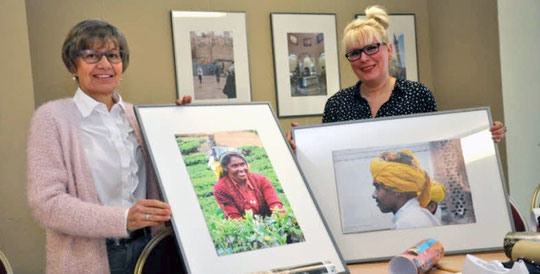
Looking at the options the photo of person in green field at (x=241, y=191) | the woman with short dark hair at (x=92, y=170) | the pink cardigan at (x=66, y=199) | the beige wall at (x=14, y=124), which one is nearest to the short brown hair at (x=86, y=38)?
the woman with short dark hair at (x=92, y=170)

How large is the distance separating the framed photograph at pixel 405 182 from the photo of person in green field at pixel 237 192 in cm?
24

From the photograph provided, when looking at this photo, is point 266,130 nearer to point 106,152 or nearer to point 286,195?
point 286,195

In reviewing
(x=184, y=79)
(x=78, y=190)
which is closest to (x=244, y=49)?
(x=184, y=79)

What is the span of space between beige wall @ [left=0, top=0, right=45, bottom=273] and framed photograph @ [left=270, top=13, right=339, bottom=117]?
198cm

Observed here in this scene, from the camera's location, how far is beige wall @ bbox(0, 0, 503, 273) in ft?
12.1

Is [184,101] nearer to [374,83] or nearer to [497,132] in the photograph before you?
[374,83]

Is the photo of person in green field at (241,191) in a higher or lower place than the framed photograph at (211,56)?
lower

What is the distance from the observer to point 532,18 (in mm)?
4418

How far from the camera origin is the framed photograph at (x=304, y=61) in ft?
15.7

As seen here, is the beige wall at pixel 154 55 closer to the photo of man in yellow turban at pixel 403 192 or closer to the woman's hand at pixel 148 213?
the woman's hand at pixel 148 213

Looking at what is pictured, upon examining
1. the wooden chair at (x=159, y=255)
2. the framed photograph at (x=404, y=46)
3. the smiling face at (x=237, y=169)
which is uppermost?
the framed photograph at (x=404, y=46)

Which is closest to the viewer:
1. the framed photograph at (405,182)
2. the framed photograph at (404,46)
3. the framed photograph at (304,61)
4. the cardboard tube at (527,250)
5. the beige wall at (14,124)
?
the cardboard tube at (527,250)

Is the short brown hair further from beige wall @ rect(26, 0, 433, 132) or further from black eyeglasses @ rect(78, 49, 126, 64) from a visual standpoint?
beige wall @ rect(26, 0, 433, 132)

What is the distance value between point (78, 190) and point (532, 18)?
389 cm
